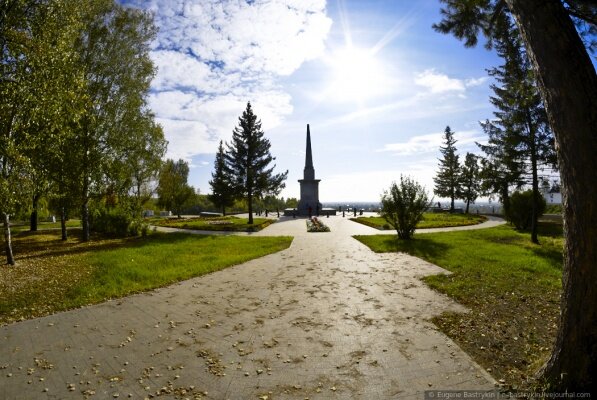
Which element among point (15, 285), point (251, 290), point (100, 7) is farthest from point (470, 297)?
point (100, 7)

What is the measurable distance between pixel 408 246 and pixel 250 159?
23.3 m

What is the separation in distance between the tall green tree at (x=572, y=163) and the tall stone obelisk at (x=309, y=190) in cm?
4000

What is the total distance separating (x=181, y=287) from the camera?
9.47 metres

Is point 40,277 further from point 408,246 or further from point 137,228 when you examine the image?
point 408,246

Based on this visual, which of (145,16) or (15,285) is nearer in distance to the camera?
(15,285)

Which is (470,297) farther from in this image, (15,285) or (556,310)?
(15,285)

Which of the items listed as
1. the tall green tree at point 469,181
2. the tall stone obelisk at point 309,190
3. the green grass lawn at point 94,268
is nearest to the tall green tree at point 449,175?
the tall green tree at point 469,181

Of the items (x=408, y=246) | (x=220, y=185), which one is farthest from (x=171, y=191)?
(x=408, y=246)

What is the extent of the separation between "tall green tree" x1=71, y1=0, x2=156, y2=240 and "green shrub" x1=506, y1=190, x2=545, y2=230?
89.3ft

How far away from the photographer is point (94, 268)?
1189 centimetres

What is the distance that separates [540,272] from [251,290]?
30.0ft

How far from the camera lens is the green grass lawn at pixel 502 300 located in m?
5.01
